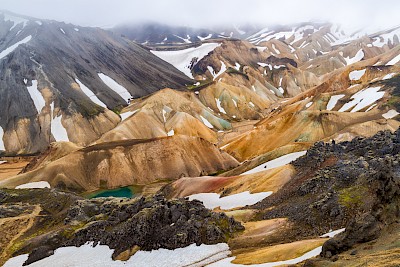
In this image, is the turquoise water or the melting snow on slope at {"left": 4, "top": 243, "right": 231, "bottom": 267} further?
the turquoise water

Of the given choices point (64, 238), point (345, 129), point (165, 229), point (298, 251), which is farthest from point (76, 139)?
point (298, 251)

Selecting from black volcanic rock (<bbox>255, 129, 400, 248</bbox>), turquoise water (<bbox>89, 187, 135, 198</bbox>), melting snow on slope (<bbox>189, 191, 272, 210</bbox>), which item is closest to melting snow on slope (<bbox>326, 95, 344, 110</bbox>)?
turquoise water (<bbox>89, 187, 135, 198</bbox>)

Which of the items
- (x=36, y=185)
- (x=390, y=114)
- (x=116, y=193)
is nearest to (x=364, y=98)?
(x=390, y=114)

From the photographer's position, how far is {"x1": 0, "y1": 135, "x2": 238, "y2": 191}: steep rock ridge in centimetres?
13238

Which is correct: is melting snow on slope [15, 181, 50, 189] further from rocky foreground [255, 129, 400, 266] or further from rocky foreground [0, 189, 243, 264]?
rocky foreground [255, 129, 400, 266]

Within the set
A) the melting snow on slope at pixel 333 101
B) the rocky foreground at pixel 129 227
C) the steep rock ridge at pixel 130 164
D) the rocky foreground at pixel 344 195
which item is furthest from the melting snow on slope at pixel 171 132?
the rocky foreground at pixel 344 195

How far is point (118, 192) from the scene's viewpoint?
128 meters

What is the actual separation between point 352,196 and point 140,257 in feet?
90.4

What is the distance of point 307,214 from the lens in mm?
51188

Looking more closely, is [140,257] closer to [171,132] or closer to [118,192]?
[118,192]

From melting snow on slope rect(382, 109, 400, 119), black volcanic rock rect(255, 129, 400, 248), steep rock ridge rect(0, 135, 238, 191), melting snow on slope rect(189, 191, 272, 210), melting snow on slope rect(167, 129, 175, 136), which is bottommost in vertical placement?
melting snow on slope rect(167, 129, 175, 136)

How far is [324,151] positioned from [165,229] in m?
36.6

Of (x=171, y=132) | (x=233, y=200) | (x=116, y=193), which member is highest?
(x=233, y=200)

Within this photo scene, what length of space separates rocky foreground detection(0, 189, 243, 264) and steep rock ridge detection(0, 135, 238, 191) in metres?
54.7
